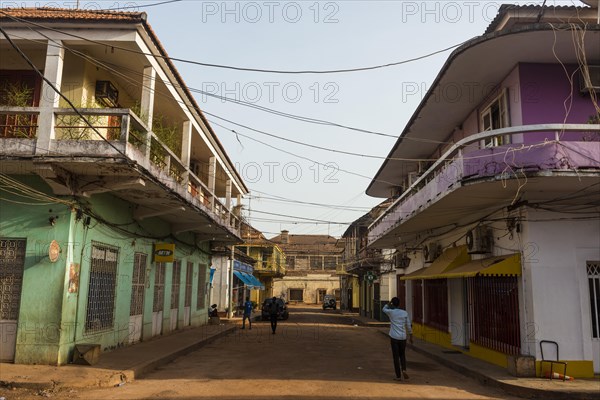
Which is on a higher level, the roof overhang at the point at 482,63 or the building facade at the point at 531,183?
the roof overhang at the point at 482,63

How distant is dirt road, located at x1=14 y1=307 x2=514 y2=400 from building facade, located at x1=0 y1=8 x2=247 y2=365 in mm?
2401

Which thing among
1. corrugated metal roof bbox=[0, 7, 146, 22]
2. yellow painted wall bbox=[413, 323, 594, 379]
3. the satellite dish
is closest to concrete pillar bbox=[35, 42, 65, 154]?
corrugated metal roof bbox=[0, 7, 146, 22]

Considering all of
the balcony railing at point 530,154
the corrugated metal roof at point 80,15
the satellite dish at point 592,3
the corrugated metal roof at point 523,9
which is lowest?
the balcony railing at point 530,154

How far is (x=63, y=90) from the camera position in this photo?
1170 cm

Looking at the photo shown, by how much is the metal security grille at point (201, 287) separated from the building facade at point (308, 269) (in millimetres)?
39678

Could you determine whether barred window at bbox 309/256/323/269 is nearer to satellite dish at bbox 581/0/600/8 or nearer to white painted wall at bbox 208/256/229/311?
white painted wall at bbox 208/256/229/311

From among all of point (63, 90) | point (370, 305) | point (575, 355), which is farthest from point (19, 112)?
point (370, 305)

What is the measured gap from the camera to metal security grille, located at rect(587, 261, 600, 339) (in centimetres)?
1050

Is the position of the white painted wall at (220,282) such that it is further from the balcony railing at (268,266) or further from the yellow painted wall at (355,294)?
the yellow painted wall at (355,294)

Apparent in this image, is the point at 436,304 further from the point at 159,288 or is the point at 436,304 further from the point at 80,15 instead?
the point at 80,15

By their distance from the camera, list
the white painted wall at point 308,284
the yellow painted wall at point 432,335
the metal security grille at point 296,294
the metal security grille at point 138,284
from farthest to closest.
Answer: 1. the metal security grille at point 296,294
2. the white painted wall at point 308,284
3. the yellow painted wall at point 432,335
4. the metal security grille at point 138,284

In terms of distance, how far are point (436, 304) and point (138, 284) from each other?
33.9 feet

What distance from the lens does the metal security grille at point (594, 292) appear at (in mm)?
10500

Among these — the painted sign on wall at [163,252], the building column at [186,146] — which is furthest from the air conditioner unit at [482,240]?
the painted sign on wall at [163,252]
